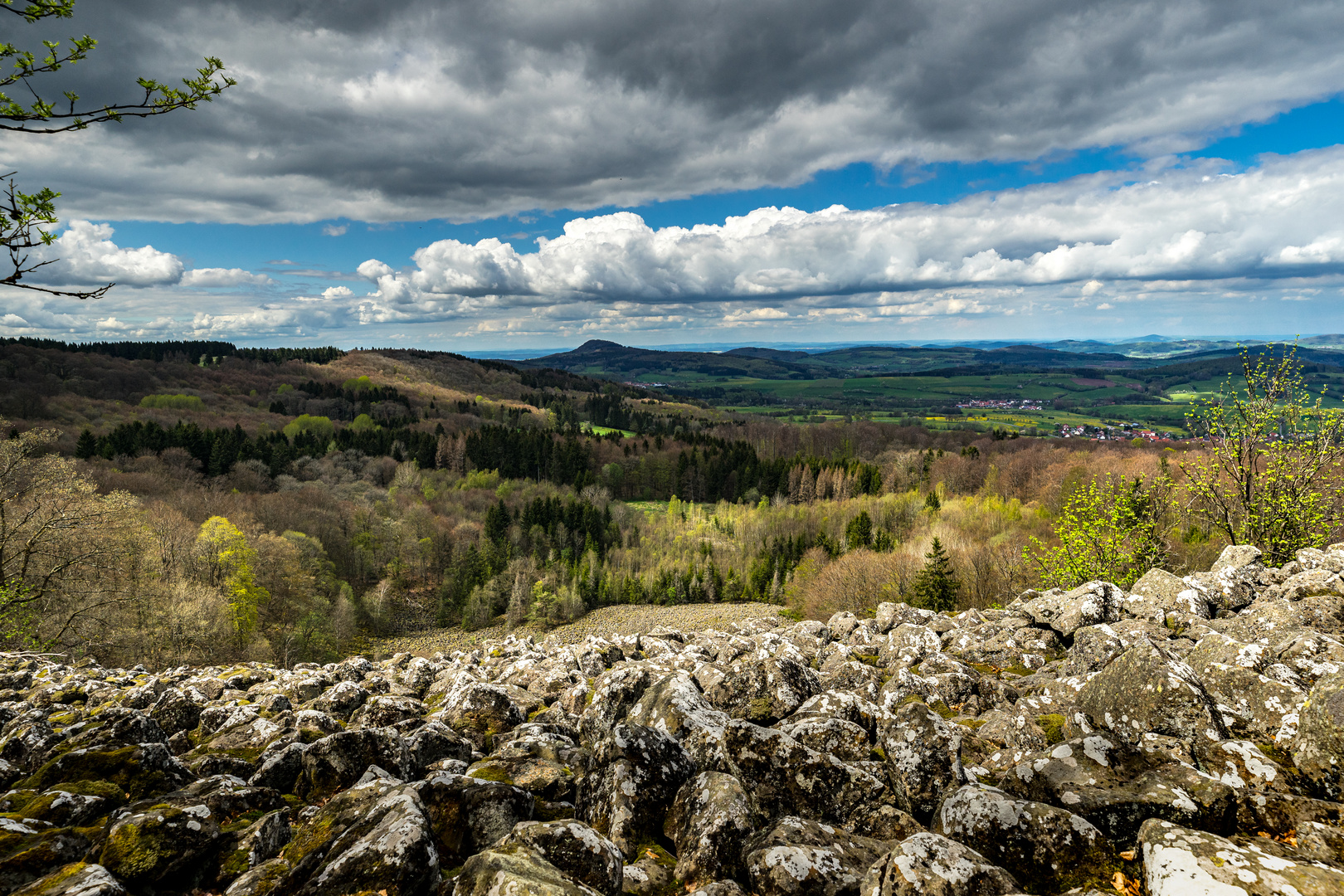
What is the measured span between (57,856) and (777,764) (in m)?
9.55

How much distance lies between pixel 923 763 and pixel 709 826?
146 inches

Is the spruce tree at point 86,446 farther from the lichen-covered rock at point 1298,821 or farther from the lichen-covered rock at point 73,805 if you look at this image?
the lichen-covered rock at point 1298,821

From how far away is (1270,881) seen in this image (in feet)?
16.9

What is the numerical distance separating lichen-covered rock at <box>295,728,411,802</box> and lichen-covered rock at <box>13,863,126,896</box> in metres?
3.79

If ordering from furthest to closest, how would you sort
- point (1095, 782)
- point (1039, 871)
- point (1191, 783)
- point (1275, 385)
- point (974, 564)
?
point (974, 564) → point (1275, 385) → point (1095, 782) → point (1191, 783) → point (1039, 871)

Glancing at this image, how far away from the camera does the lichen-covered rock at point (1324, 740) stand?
7.07 metres

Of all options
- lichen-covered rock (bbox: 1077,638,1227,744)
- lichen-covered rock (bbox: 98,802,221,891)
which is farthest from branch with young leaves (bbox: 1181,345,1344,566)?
lichen-covered rock (bbox: 98,802,221,891)

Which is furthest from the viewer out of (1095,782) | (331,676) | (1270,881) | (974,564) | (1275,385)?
(974,564)

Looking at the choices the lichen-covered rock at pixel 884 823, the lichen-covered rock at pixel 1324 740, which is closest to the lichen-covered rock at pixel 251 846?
the lichen-covered rock at pixel 884 823

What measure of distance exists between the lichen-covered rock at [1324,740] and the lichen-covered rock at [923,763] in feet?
13.4

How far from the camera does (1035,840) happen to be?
691 cm

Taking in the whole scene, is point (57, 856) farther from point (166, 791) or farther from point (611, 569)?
point (611, 569)

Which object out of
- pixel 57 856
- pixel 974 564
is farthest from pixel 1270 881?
pixel 974 564

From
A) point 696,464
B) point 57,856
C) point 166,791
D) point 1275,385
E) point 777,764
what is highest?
point 1275,385
